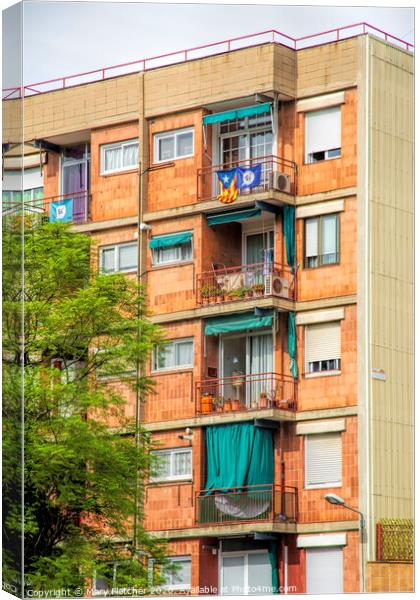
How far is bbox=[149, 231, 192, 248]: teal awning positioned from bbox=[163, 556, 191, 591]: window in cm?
608

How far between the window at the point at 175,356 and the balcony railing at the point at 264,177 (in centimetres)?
285

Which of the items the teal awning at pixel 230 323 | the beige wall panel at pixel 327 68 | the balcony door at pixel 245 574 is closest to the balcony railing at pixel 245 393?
the teal awning at pixel 230 323

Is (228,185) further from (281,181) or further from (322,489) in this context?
(322,489)

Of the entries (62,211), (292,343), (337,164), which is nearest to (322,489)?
(292,343)

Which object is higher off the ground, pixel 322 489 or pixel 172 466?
pixel 172 466

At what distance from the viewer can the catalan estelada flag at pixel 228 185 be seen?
1419 inches

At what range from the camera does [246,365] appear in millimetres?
36281

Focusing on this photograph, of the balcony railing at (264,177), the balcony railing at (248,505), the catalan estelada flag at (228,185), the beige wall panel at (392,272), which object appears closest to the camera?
the beige wall panel at (392,272)

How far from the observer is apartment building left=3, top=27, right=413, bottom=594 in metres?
35.0

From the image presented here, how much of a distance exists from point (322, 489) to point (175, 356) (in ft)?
12.5

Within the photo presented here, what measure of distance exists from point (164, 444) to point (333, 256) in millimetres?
4842

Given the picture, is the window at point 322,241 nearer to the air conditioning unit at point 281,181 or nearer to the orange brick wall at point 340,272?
the orange brick wall at point 340,272

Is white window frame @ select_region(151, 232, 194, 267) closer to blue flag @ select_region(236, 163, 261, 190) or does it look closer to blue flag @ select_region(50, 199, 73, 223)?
blue flag @ select_region(236, 163, 261, 190)

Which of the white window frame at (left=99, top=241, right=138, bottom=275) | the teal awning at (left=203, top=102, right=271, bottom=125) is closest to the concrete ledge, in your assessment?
the white window frame at (left=99, top=241, right=138, bottom=275)
